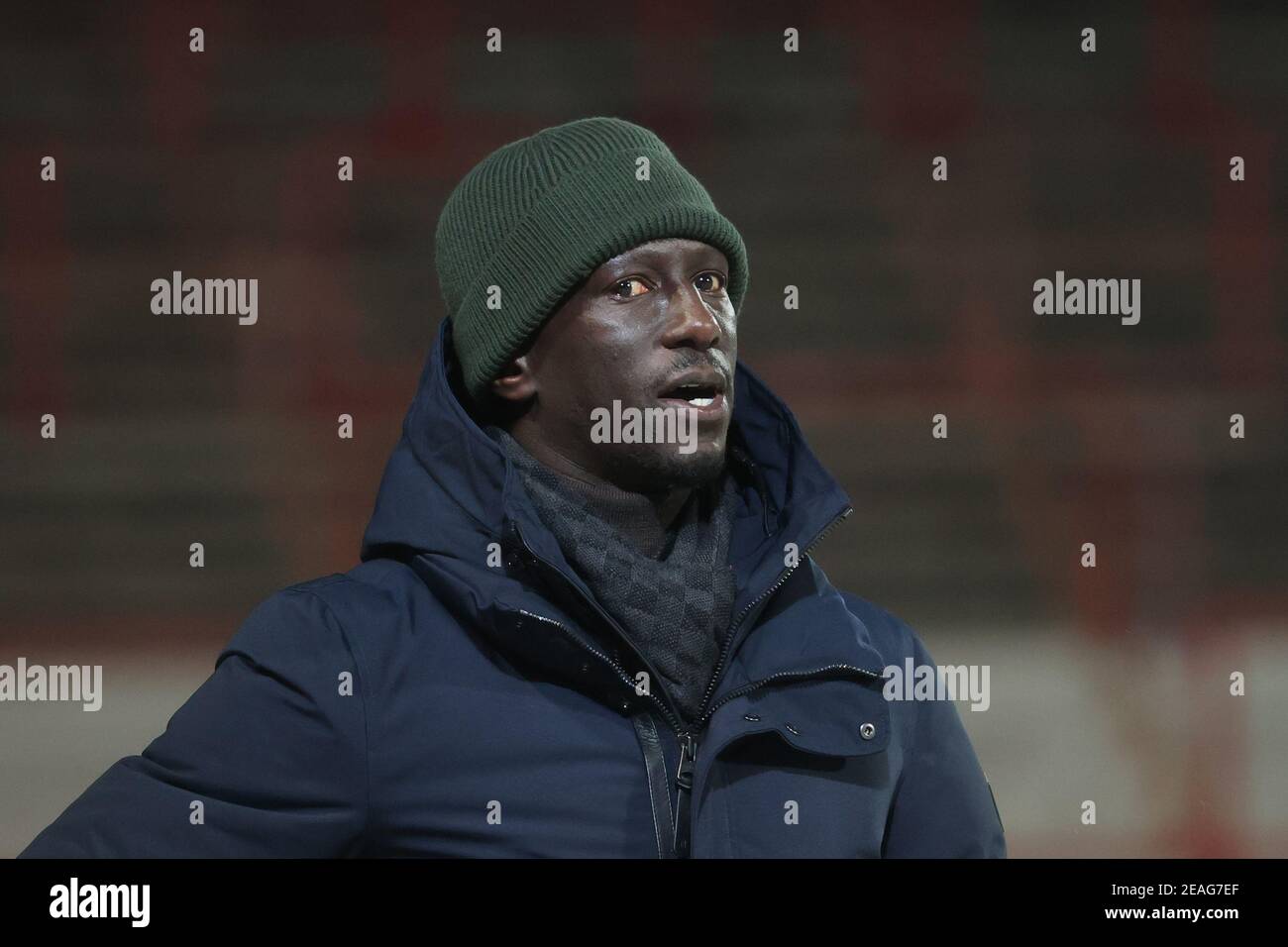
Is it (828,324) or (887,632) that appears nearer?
(887,632)

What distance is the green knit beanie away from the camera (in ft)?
4.41

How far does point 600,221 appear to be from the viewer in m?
1.34

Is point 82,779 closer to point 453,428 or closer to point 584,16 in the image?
point 453,428

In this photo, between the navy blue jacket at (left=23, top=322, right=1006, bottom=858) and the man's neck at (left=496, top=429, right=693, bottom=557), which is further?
the man's neck at (left=496, top=429, right=693, bottom=557)

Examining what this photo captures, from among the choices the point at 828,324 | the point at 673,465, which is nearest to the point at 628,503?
the point at 673,465

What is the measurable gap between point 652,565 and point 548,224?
35 cm

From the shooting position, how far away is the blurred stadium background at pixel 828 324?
2.46m

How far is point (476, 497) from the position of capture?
1284 millimetres

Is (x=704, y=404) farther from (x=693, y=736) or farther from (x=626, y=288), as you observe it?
(x=693, y=736)

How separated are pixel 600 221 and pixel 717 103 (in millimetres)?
1325

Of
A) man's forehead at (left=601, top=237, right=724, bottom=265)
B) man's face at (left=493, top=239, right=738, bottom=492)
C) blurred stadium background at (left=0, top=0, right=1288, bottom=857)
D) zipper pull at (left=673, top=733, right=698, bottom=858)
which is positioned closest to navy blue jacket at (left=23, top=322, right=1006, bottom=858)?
zipper pull at (left=673, top=733, right=698, bottom=858)

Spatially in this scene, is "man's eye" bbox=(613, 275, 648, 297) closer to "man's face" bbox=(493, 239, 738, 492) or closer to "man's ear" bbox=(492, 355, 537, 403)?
"man's face" bbox=(493, 239, 738, 492)

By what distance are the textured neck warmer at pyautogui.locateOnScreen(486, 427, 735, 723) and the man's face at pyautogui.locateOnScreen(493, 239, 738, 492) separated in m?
0.03

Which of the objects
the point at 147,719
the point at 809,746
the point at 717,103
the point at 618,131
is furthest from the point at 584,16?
the point at 809,746
